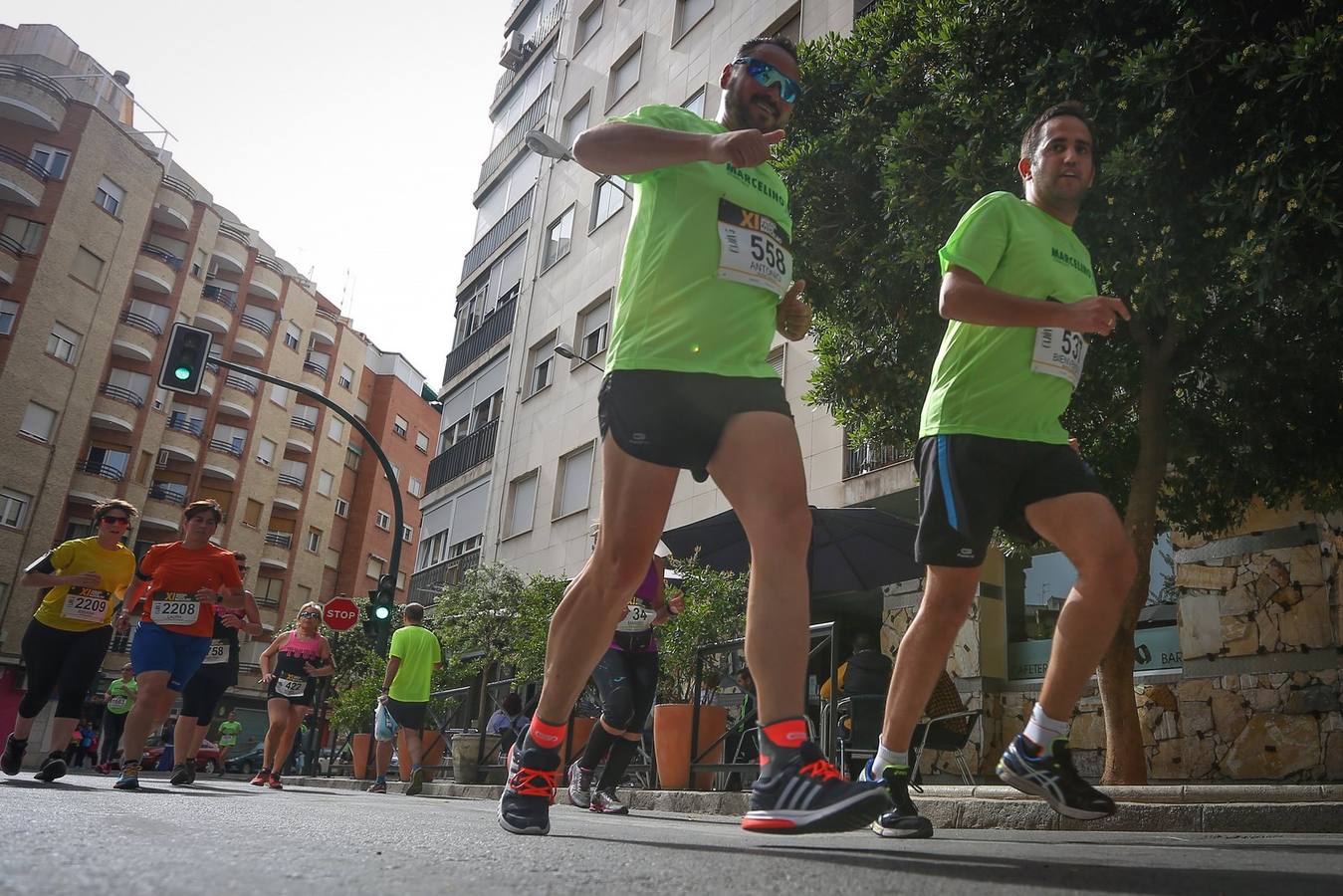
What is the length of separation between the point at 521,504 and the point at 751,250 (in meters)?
23.1

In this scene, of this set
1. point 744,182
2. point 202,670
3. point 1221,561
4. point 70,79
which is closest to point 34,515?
point 70,79

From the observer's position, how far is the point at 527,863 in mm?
1858

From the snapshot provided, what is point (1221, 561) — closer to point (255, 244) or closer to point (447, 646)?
point (447, 646)

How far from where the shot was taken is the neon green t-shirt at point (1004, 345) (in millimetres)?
3391

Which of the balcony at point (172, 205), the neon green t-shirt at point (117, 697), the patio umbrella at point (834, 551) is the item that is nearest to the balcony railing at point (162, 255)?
the balcony at point (172, 205)

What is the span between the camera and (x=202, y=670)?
784 centimetres

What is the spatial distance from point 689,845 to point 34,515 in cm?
4383

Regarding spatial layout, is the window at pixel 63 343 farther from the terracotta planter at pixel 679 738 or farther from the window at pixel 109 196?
the terracotta planter at pixel 679 738

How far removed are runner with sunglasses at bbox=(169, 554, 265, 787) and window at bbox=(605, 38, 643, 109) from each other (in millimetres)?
20258

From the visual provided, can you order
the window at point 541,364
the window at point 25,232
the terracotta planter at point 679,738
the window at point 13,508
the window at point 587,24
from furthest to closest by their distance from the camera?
1. the window at point 25,232
2. the window at point 13,508
3. the window at point 587,24
4. the window at point 541,364
5. the terracotta planter at point 679,738

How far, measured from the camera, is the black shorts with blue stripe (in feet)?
10.9

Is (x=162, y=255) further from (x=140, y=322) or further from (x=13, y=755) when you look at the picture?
(x=13, y=755)

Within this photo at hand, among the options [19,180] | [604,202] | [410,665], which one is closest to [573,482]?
[604,202]

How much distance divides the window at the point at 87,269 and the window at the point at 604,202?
2671 cm
